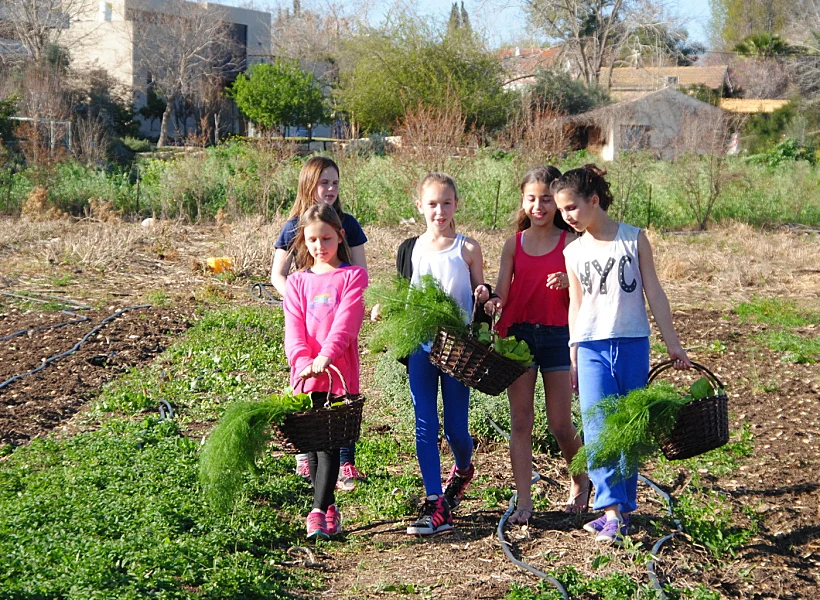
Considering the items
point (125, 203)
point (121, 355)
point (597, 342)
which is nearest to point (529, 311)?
point (597, 342)

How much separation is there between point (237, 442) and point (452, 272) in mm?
1271

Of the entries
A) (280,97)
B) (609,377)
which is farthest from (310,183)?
(280,97)

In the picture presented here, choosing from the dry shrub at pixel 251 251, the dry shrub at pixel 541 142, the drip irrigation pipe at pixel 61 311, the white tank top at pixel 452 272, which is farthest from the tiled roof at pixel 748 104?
the white tank top at pixel 452 272

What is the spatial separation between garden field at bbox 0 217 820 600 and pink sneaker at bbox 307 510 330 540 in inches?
2.3

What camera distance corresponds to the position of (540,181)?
13.7 ft

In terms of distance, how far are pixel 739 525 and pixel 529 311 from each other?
165cm

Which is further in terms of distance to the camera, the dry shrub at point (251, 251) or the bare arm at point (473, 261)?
the dry shrub at point (251, 251)

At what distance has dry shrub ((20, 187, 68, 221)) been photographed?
1743 cm

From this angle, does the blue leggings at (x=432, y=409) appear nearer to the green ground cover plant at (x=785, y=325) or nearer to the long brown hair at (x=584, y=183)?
the long brown hair at (x=584, y=183)

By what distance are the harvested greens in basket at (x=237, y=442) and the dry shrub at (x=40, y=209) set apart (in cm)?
1493

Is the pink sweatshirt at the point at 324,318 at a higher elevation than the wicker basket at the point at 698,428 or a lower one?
higher

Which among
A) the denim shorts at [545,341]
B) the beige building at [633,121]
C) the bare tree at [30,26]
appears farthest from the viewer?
the bare tree at [30,26]

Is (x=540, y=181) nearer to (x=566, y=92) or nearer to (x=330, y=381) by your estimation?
(x=330, y=381)

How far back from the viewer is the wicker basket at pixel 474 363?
386 centimetres
